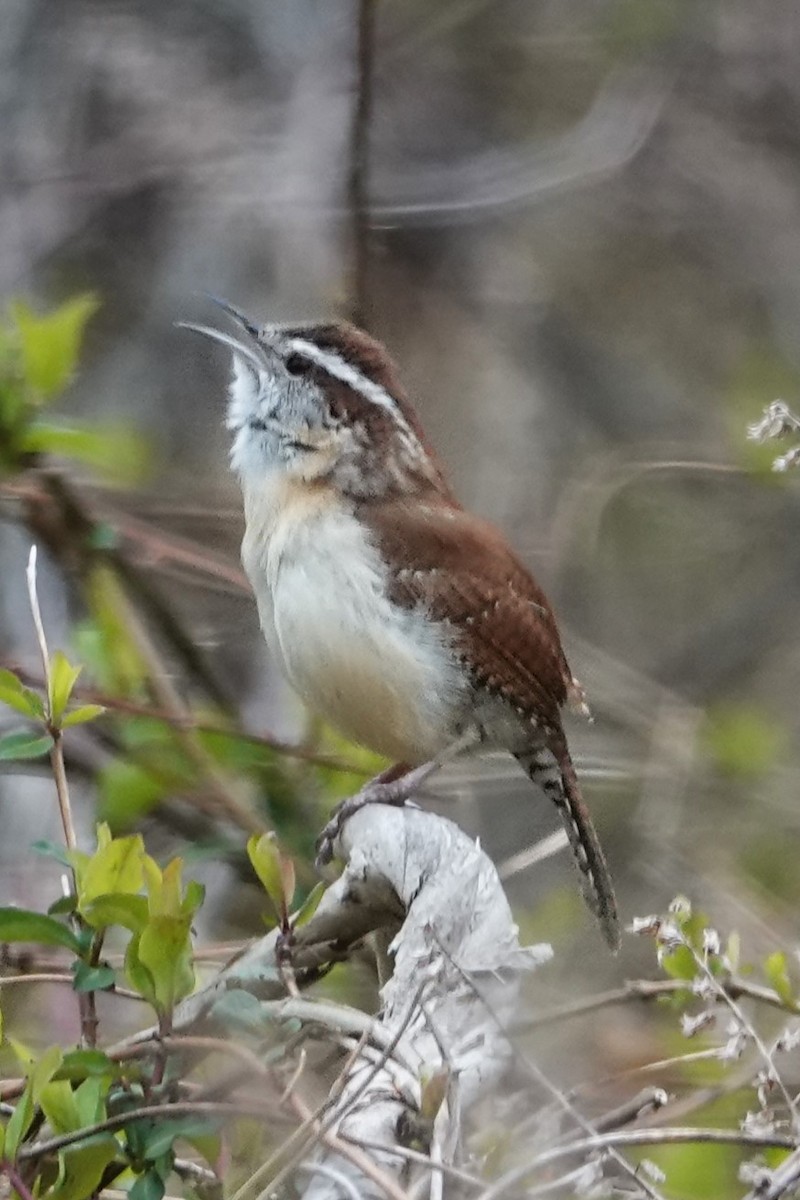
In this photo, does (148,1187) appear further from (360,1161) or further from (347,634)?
(347,634)

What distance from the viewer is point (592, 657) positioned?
16.0ft

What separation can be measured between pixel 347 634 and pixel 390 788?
0.91 ft

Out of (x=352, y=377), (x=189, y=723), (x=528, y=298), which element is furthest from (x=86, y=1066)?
(x=528, y=298)

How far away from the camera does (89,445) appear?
3.00m

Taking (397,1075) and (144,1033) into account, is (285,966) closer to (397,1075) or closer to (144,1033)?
(144,1033)

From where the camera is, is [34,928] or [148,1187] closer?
[148,1187]

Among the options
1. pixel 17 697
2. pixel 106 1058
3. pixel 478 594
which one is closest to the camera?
pixel 106 1058

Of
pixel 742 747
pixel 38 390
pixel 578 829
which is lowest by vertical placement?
pixel 742 747

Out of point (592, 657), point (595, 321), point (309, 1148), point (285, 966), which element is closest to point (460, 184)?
point (595, 321)

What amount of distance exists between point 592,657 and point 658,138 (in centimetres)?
257

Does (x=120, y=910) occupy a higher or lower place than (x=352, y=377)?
A: lower

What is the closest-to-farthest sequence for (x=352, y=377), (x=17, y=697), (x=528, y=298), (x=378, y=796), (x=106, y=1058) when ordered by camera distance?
(x=106, y=1058) → (x=17, y=697) → (x=378, y=796) → (x=352, y=377) → (x=528, y=298)

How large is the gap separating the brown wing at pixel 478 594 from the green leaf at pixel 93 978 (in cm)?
138

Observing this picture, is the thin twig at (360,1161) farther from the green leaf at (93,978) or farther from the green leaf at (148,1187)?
the green leaf at (93,978)
